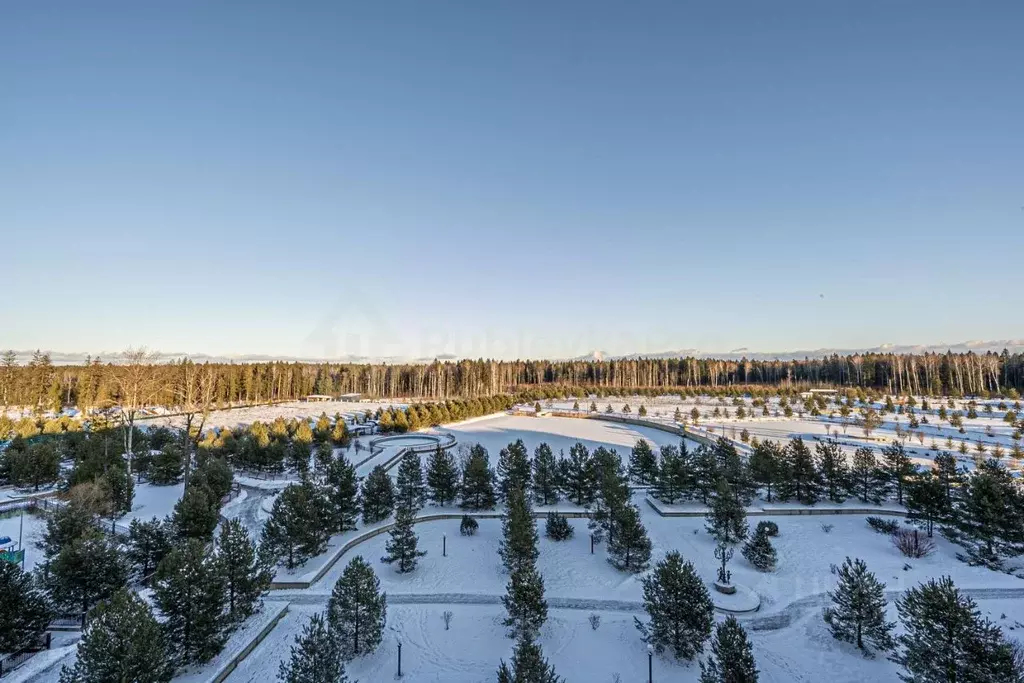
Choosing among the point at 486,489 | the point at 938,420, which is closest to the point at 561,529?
the point at 486,489

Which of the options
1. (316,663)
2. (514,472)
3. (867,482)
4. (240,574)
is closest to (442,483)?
(514,472)

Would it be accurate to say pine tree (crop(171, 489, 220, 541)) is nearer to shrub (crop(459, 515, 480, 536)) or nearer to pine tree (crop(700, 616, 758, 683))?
shrub (crop(459, 515, 480, 536))

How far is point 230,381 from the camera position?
98.8 m

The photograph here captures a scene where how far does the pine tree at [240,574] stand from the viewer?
17312 millimetres

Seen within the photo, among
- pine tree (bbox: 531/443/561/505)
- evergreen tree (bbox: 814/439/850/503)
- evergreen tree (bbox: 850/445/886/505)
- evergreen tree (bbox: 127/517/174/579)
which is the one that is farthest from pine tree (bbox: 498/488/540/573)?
evergreen tree (bbox: 850/445/886/505)

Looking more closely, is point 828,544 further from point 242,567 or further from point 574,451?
point 242,567

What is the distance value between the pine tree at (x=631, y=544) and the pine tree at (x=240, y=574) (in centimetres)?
1606

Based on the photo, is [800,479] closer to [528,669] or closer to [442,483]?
[442,483]

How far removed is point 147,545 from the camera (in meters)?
20.7

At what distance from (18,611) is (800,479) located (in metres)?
39.2

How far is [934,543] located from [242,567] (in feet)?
114

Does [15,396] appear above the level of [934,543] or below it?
above

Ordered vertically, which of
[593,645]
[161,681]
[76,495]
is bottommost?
[593,645]

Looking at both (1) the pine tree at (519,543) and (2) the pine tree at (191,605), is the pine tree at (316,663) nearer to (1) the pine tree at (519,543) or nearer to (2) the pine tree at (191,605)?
(2) the pine tree at (191,605)
